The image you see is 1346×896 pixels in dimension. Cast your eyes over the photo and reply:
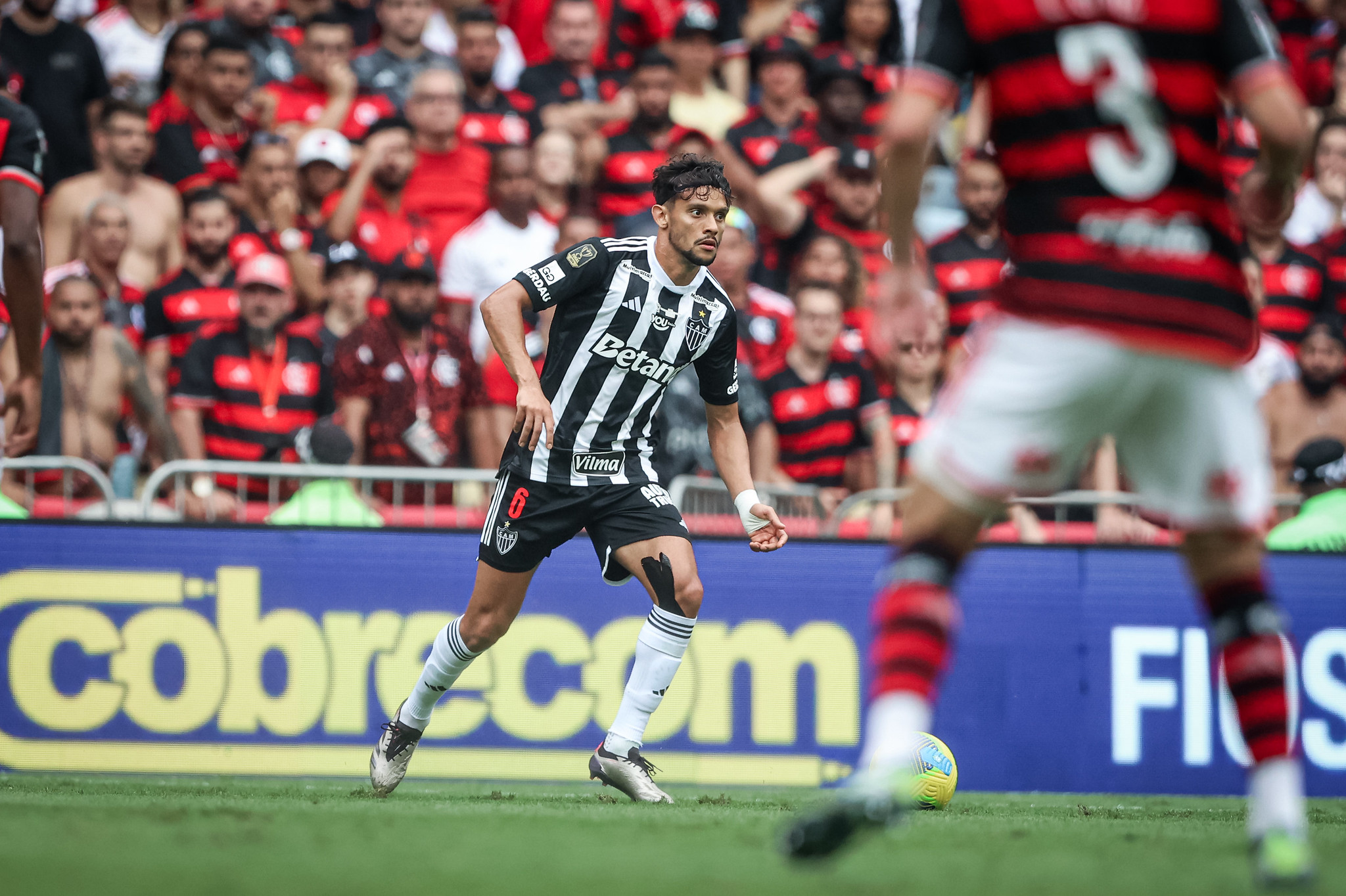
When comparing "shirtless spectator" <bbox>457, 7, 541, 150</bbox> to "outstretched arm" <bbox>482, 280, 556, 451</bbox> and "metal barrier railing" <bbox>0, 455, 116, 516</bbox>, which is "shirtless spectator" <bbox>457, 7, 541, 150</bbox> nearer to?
"metal barrier railing" <bbox>0, 455, 116, 516</bbox>

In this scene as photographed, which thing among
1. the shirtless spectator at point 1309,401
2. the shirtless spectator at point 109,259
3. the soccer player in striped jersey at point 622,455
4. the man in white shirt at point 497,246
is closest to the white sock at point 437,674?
the soccer player in striped jersey at point 622,455

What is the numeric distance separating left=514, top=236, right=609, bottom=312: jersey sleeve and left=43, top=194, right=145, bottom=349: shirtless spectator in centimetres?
453

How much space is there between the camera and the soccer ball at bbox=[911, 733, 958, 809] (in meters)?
6.76

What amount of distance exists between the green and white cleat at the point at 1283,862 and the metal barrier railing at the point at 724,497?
5.33 m

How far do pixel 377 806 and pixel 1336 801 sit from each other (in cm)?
512

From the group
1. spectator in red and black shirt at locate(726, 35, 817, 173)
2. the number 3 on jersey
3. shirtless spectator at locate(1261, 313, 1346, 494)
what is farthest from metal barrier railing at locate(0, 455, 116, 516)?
shirtless spectator at locate(1261, 313, 1346, 494)

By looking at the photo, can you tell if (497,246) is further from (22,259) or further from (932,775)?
(932,775)

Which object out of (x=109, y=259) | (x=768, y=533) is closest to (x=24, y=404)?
(x=768, y=533)

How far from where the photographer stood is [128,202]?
10891 mm

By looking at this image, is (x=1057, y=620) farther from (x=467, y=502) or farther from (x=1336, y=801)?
(x=467, y=502)

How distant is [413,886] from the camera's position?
3.60m

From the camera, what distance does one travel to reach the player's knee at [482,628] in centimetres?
677

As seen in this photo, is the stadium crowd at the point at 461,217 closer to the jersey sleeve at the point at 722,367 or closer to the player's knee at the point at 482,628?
the jersey sleeve at the point at 722,367

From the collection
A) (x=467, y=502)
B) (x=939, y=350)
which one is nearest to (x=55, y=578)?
(x=467, y=502)
